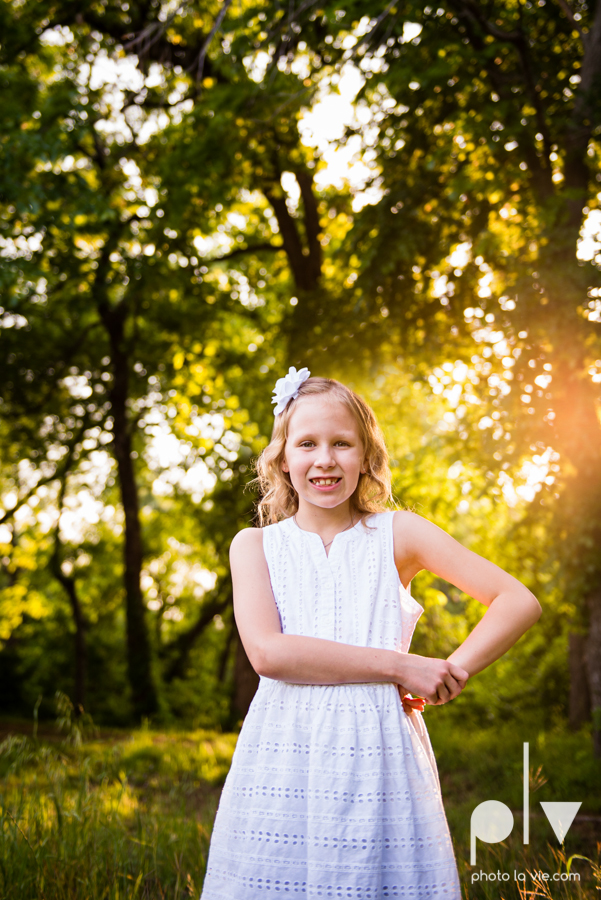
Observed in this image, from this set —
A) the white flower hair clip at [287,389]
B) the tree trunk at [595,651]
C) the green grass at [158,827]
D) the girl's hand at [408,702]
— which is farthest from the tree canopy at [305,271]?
the girl's hand at [408,702]

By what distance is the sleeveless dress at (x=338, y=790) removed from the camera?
158cm

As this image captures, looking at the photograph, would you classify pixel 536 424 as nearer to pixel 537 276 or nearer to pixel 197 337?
pixel 537 276

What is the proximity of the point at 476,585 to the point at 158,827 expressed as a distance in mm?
2716

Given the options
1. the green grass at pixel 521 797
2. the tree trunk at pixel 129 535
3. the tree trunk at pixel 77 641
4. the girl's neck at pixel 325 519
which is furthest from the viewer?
the tree trunk at pixel 77 641

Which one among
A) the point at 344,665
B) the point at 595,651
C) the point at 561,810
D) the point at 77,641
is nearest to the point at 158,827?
the point at 344,665

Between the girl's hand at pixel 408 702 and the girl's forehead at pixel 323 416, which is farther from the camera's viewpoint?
the girl's forehead at pixel 323 416

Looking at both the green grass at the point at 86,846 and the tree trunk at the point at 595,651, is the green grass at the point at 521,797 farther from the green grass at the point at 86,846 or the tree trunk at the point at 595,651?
the green grass at the point at 86,846

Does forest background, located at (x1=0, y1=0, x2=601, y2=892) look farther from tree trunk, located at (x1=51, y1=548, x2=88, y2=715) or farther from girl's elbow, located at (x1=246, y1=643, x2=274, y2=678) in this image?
girl's elbow, located at (x1=246, y1=643, x2=274, y2=678)

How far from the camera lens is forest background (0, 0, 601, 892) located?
16.7 feet

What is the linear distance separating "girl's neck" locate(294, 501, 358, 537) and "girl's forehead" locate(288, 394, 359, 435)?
24 centimetres

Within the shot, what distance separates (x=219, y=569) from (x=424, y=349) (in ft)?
24.6

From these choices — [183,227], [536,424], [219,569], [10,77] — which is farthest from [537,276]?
[219,569]

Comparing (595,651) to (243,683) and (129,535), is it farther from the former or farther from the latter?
(129,535)
